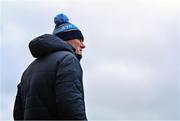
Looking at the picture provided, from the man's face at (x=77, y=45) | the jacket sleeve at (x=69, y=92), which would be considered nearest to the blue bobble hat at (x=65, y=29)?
the man's face at (x=77, y=45)

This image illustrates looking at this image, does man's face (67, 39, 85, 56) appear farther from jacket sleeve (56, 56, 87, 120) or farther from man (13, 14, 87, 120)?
jacket sleeve (56, 56, 87, 120)

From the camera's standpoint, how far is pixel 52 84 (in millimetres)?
5047

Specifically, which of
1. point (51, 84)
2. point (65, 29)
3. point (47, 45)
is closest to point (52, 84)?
point (51, 84)

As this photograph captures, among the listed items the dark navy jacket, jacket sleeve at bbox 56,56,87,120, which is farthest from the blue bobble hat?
jacket sleeve at bbox 56,56,87,120

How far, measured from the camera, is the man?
4.88m

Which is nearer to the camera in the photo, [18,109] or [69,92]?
[69,92]

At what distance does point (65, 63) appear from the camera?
200 inches

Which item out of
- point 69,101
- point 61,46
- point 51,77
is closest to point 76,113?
point 69,101

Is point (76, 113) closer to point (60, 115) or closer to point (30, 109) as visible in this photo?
point (60, 115)

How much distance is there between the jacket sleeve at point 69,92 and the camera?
15.9ft

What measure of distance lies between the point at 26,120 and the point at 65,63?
0.62m

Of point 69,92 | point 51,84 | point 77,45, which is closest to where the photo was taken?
point 69,92

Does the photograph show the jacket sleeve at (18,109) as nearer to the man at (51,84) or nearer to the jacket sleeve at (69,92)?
the man at (51,84)

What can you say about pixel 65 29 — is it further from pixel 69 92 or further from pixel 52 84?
pixel 69 92
